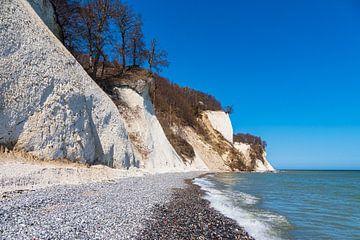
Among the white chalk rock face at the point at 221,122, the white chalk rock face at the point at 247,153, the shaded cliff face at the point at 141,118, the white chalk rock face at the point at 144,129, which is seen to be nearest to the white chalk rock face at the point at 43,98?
the white chalk rock face at the point at 144,129

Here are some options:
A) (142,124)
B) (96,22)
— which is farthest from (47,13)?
(142,124)

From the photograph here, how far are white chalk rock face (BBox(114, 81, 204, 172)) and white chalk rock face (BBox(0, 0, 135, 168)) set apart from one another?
7204 mm

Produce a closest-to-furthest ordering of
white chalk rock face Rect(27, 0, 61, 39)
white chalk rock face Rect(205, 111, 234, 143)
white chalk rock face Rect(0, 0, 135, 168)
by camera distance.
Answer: white chalk rock face Rect(0, 0, 135, 168) < white chalk rock face Rect(27, 0, 61, 39) < white chalk rock face Rect(205, 111, 234, 143)

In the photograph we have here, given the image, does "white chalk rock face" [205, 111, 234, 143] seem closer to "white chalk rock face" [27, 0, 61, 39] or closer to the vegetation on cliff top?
the vegetation on cliff top

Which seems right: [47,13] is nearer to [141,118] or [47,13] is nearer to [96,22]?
[96,22]

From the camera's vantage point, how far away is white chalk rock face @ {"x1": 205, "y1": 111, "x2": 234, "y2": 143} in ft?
220

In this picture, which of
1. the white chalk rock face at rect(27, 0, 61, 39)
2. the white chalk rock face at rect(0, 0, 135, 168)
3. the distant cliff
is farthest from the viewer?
the white chalk rock face at rect(27, 0, 61, 39)

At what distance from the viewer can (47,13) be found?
19.7 meters

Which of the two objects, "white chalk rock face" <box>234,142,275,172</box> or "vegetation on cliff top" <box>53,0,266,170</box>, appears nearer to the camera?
"vegetation on cliff top" <box>53,0,266,170</box>

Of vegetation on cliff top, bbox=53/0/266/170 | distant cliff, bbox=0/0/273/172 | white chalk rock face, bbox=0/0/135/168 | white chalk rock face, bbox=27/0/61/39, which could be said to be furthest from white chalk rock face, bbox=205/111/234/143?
white chalk rock face, bbox=0/0/135/168

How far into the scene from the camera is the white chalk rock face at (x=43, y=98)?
11938mm

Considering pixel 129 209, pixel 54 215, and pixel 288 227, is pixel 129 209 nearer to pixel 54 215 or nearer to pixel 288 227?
pixel 54 215

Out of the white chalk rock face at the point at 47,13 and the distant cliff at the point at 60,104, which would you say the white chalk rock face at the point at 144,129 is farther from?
the white chalk rock face at the point at 47,13

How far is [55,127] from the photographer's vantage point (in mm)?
13789
